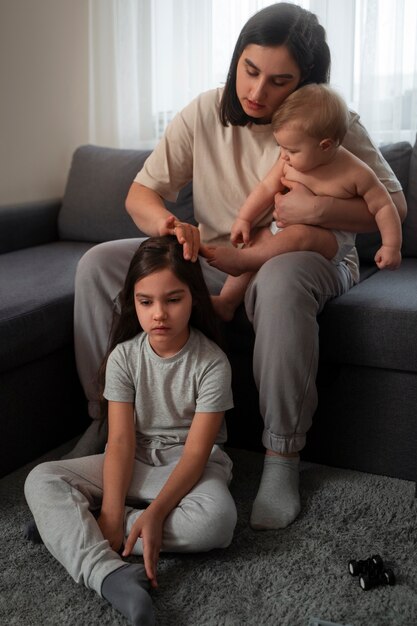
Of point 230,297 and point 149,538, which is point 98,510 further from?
point 230,297

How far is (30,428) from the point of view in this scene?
1.96 metres

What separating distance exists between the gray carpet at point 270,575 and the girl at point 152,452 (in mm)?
49

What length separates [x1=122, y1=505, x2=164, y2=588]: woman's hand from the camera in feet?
4.68

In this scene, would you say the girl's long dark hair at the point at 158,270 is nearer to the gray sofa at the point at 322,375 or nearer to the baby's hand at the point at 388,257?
the gray sofa at the point at 322,375

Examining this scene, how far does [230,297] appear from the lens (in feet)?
6.22

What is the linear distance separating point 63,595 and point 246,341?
2.55 feet

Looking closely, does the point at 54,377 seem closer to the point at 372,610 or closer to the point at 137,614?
the point at 137,614

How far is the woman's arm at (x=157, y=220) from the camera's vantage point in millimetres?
1663

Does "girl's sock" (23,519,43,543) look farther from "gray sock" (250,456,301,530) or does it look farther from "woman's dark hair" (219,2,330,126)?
"woman's dark hair" (219,2,330,126)

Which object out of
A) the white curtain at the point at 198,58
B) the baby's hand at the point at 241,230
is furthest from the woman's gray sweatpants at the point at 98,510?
the white curtain at the point at 198,58

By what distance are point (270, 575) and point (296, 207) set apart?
82 cm

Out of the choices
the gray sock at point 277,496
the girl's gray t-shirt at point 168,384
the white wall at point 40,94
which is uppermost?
the white wall at point 40,94

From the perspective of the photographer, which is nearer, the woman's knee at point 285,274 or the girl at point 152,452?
the girl at point 152,452

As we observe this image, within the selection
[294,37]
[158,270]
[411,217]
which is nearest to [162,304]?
[158,270]
